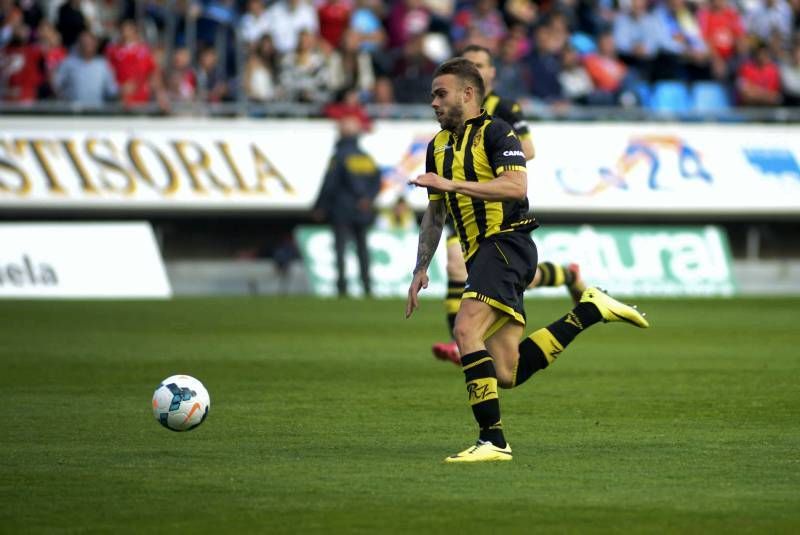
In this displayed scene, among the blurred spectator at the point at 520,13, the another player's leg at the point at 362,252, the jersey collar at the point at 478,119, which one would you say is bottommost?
the another player's leg at the point at 362,252

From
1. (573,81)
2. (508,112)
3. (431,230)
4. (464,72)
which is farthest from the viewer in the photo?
(573,81)

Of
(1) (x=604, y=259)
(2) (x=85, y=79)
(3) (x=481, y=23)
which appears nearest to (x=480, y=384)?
(2) (x=85, y=79)

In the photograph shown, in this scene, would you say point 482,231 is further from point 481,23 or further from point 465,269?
point 481,23

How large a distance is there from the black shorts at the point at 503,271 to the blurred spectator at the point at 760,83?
684 inches

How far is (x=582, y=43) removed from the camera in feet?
81.6

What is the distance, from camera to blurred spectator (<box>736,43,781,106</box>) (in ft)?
79.6

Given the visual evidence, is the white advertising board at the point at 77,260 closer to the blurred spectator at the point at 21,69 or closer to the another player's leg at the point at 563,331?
the blurred spectator at the point at 21,69

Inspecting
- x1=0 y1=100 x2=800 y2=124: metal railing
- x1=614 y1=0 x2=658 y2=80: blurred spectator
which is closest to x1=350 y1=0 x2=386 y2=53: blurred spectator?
x1=0 y1=100 x2=800 y2=124: metal railing

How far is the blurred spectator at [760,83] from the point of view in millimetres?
24266

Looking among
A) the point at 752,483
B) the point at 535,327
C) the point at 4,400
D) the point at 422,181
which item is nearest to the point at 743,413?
the point at 752,483

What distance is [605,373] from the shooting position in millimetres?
12180

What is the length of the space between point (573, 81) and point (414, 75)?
2.57 meters

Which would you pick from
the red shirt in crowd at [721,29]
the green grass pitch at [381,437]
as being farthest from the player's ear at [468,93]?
the red shirt in crowd at [721,29]

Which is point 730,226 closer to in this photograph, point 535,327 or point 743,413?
point 535,327
